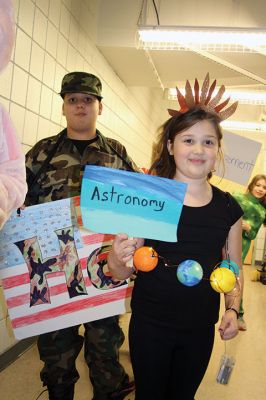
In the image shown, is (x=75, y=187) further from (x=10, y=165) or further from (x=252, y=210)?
(x=252, y=210)

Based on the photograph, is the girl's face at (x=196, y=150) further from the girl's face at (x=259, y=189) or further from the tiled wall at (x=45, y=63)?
the girl's face at (x=259, y=189)

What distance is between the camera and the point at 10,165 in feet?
2.96

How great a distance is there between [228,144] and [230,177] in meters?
0.21

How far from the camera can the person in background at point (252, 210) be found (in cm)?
321

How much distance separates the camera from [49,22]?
7.86ft

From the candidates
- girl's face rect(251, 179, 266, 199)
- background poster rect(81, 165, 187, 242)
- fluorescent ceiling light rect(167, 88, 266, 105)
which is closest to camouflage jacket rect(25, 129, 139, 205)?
background poster rect(81, 165, 187, 242)

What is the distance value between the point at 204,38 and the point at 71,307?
235 cm

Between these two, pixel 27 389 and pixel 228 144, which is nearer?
pixel 228 144

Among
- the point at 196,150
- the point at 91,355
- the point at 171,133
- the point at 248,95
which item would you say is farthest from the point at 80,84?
the point at 248,95

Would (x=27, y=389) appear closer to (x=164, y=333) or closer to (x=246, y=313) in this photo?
(x=164, y=333)

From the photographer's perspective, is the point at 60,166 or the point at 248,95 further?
the point at 248,95

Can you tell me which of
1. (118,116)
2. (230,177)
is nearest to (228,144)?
(230,177)

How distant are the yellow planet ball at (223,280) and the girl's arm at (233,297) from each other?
0.56 ft

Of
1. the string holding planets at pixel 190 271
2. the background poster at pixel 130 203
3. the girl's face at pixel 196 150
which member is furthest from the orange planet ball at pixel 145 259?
the girl's face at pixel 196 150
